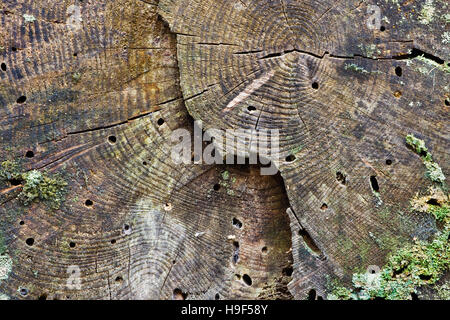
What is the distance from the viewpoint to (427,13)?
320 centimetres

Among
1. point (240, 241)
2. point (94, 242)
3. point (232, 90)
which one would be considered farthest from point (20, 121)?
point (240, 241)

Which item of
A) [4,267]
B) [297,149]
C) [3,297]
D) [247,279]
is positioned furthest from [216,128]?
[3,297]

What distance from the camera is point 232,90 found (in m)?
3.18

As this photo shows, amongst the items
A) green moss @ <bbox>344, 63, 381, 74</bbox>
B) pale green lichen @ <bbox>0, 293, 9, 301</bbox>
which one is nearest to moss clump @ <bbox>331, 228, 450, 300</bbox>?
green moss @ <bbox>344, 63, 381, 74</bbox>

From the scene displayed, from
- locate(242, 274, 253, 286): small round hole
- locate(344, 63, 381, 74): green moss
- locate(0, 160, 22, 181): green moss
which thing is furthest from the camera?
locate(242, 274, 253, 286): small round hole

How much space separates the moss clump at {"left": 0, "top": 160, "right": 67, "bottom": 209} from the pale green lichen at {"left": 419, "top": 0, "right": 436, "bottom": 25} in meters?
2.67

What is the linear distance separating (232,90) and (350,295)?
1.60m

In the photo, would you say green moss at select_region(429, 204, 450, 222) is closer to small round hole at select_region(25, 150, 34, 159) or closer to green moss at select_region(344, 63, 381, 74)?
green moss at select_region(344, 63, 381, 74)

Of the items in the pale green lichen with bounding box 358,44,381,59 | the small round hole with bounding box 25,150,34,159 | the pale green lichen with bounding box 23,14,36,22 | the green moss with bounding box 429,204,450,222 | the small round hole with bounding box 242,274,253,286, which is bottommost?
the small round hole with bounding box 242,274,253,286

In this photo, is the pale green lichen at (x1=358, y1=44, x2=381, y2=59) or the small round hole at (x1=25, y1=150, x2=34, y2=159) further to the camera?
the small round hole at (x1=25, y1=150, x2=34, y2=159)

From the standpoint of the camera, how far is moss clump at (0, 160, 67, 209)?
10.7ft

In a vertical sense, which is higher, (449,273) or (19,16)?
(19,16)

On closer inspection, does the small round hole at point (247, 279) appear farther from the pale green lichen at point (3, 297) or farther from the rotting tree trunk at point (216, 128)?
the pale green lichen at point (3, 297)

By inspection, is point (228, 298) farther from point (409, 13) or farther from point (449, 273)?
point (409, 13)
